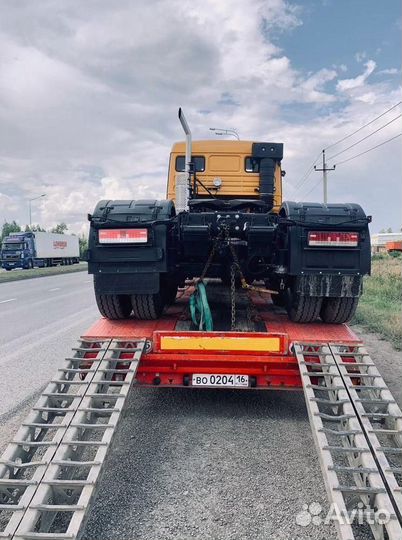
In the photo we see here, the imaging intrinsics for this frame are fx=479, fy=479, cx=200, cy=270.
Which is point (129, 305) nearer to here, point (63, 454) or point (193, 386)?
point (193, 386)

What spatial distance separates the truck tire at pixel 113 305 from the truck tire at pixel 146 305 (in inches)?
6.3

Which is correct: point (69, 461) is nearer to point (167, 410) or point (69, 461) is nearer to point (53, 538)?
point (53, 538)

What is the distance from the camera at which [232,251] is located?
16.9ft

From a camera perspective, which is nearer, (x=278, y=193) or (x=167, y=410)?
(x=167, y=410)

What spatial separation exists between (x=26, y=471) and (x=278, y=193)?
5.66 meters

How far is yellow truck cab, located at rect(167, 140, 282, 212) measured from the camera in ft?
24.9

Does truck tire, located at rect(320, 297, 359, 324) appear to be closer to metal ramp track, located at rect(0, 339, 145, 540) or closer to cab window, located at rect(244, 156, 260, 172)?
metal ramp track, located at rect(0, 339, 145, 540)

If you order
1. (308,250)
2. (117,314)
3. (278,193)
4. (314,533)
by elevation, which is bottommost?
(314,533)

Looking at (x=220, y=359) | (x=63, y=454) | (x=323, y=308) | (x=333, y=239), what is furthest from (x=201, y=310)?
(x=63, y=454)

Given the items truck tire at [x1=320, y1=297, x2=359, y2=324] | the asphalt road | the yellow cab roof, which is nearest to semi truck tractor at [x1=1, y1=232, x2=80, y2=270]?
the asphalt road

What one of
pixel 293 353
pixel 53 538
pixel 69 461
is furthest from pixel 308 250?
pixel 53 538

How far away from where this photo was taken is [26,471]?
340cm

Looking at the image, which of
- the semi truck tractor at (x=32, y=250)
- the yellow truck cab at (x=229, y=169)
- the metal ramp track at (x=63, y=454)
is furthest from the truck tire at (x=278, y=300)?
the semi truck tractor at (x=32, y=250)

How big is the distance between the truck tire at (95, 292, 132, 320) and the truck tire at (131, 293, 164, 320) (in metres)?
0.16
